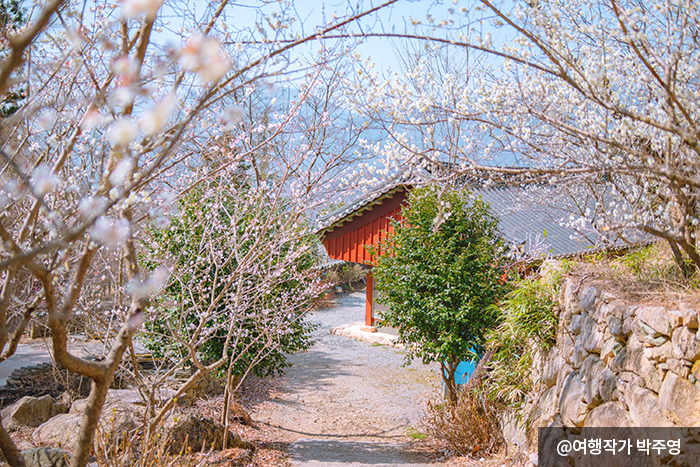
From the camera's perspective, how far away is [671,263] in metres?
4.04

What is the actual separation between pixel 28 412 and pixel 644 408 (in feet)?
19.7

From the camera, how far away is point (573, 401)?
13.2ft

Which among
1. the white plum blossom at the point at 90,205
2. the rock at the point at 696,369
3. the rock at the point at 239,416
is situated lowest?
the rock at the point at 239,416

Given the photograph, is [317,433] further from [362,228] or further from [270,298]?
[362,228]

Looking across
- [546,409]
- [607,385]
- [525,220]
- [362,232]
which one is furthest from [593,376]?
[362,232]

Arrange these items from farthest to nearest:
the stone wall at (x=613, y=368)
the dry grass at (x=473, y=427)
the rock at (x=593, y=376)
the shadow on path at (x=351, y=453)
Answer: the shadow on path at (x=351, y=453)
the dry grass at (x=473, y=427)
the rock at (x=593, y=376)
the stone wall at (x=613, y=368)

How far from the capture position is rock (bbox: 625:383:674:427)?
3188 millimetres

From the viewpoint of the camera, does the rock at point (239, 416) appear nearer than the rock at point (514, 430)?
No

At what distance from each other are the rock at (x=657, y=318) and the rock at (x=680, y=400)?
0.29m

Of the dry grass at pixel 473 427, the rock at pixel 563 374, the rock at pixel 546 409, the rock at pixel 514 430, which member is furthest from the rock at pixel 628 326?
the dry grass at pixel 473 427

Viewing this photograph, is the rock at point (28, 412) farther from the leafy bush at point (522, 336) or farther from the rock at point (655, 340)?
the rock at point (655, 340)

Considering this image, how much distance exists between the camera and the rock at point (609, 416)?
11.5 feet

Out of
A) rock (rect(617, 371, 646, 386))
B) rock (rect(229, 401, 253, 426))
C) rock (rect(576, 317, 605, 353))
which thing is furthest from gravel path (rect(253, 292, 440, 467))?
rock (rect(617, 371, 646, 386))

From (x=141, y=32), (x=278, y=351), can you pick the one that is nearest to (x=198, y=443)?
(x=278, y=351)
